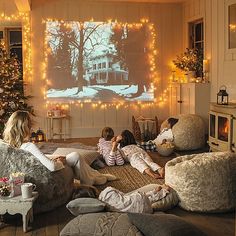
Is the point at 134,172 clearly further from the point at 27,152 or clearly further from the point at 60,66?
the point at 60,66

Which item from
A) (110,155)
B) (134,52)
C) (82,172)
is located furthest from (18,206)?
(134,52)

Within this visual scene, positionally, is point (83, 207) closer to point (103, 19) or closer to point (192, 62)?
point (192, 62)

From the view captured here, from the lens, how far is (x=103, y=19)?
8.36 m

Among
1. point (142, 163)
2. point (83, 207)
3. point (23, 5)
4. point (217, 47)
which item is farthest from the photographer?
point (23, 5)

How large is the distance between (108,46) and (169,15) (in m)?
1.49

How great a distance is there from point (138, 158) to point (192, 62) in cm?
320

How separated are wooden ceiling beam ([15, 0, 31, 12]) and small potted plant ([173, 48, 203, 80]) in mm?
3086

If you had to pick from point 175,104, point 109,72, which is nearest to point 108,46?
point 109,72

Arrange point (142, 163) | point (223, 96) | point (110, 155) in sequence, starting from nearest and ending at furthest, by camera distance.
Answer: point (142, 163)
point (110, 155)
point (223, 96)

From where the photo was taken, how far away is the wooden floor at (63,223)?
3.41 m

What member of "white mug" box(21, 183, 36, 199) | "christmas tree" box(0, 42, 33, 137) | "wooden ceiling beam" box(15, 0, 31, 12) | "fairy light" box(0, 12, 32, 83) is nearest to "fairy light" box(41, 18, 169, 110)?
"fairy light" box(0, 12, 32, 83)

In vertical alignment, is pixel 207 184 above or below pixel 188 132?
below

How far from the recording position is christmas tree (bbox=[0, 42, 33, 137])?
7555 mm

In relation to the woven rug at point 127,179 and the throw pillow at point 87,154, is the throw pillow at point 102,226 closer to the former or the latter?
the woven rug at point 127,179
